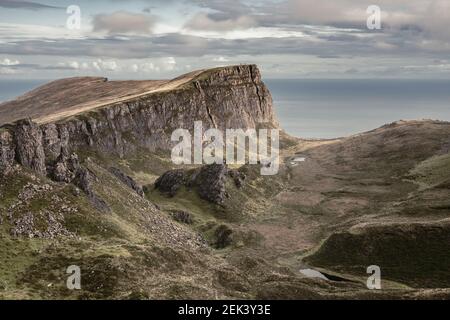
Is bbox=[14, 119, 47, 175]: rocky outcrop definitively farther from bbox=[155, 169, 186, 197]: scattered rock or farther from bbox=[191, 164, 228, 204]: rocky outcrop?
bbox=[191, 164, 228, 204]: rocky outcrop

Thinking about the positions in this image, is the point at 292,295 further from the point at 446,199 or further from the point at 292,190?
the point at 292,190

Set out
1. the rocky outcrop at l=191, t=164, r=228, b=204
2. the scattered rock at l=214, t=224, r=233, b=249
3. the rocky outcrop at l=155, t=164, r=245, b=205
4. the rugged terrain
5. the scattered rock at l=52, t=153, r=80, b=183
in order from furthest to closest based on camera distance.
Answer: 1. the rocky outcrop at l=155, t=164, r=245, b=205
2. the rocky outcrop at l=191, t=164, r=228, b=204
3. the scattered rock at l=214, t=224, r=233, b=249
4. the scattered rock at l=52, t=153, r=80, b=183
5. the rugged terrain

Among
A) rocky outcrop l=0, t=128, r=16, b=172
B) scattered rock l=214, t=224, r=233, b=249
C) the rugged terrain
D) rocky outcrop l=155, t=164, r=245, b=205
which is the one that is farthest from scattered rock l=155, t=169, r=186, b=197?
rocky outcrop l=0, t=128, r=16, b=172

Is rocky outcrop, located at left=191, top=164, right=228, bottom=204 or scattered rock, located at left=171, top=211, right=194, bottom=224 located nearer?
scattered rock, located at left=171, top=211, right=194, bottom=224

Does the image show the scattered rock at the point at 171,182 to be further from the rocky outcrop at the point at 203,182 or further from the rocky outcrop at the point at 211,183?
the rocky outcrop at the point at 211,183

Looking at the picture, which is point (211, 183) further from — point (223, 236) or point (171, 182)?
point (223, 236)

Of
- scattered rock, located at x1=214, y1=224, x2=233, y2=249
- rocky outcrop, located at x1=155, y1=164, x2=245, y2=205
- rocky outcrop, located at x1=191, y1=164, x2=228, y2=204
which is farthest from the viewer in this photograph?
rocky outcrop, located at x1=155, y1=164, x2=245, y2=205

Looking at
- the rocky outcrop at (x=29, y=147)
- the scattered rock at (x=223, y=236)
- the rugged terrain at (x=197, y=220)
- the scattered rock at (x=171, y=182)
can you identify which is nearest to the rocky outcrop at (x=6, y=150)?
the rugged terrain at (x=197, y=220)
